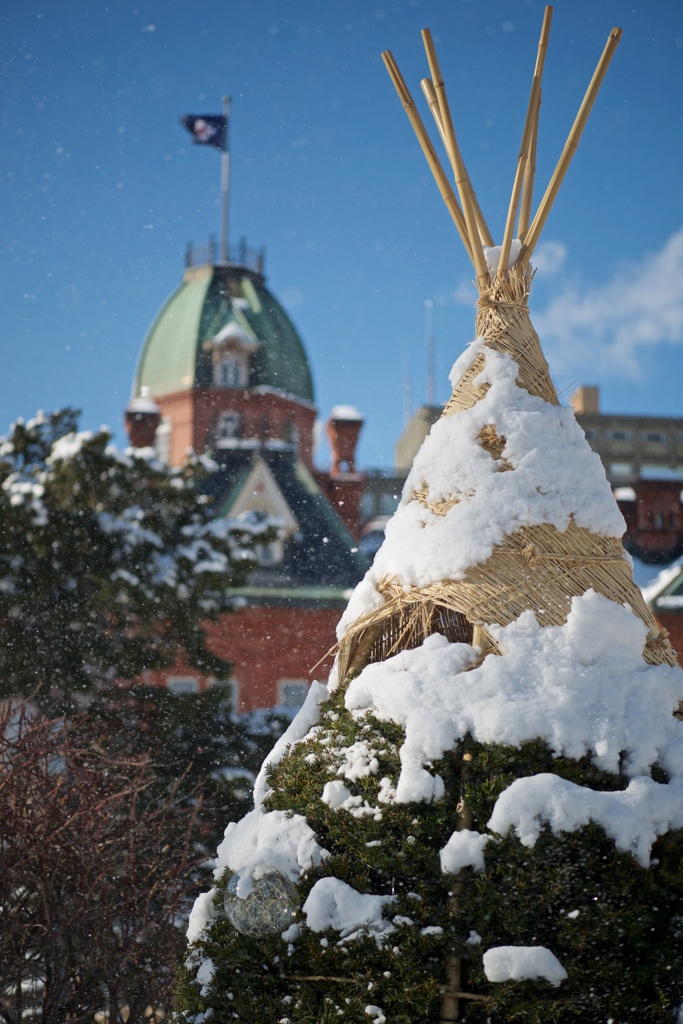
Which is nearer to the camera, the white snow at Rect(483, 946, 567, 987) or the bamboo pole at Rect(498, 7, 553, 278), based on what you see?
the white snow at Rect(483, 946, 567, 987)

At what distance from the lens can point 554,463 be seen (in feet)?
9.99

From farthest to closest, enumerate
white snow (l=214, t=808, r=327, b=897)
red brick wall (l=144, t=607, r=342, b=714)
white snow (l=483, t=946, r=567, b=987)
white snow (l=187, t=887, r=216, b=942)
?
red brick wall (l=144, t=607, r=342, b=714) < white snow (l=187, t=887, r=216, b=942) < white snow (l=214, t=808, r=327, b=897) < white snow (l=483, t=946, r=567, b=987)

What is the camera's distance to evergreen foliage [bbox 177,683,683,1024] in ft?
8.14

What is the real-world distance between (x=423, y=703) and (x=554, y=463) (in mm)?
806

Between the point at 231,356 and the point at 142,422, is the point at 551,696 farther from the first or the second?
the point at 231,356

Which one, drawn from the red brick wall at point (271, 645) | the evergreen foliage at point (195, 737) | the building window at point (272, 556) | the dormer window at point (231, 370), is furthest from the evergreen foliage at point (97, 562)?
the dormer window at point (231, 370)

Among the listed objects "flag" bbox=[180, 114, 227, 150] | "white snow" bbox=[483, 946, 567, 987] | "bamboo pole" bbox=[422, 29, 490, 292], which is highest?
"flag" bbox=[180, 114, 227, 150]

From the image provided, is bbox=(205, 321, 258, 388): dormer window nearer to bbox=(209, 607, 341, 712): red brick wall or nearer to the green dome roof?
the green dome roof

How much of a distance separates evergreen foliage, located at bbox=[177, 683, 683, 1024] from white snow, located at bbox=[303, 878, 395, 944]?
15 millimetres

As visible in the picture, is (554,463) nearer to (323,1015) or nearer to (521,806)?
(521,806)

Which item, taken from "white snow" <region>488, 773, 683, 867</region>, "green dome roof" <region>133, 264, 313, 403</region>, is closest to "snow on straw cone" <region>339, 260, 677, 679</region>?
"white snow" <region>488, 773, 683, 867</region>

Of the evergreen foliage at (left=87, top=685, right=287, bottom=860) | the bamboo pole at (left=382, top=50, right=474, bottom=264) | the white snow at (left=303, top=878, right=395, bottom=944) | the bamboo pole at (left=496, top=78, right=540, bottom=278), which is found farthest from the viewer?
the evergreen foliage at (left=87, top=685, right=287, bottom=860)

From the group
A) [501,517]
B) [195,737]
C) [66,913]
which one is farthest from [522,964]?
[195,737]

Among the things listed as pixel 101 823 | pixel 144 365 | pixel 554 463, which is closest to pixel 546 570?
pixel 554 463
